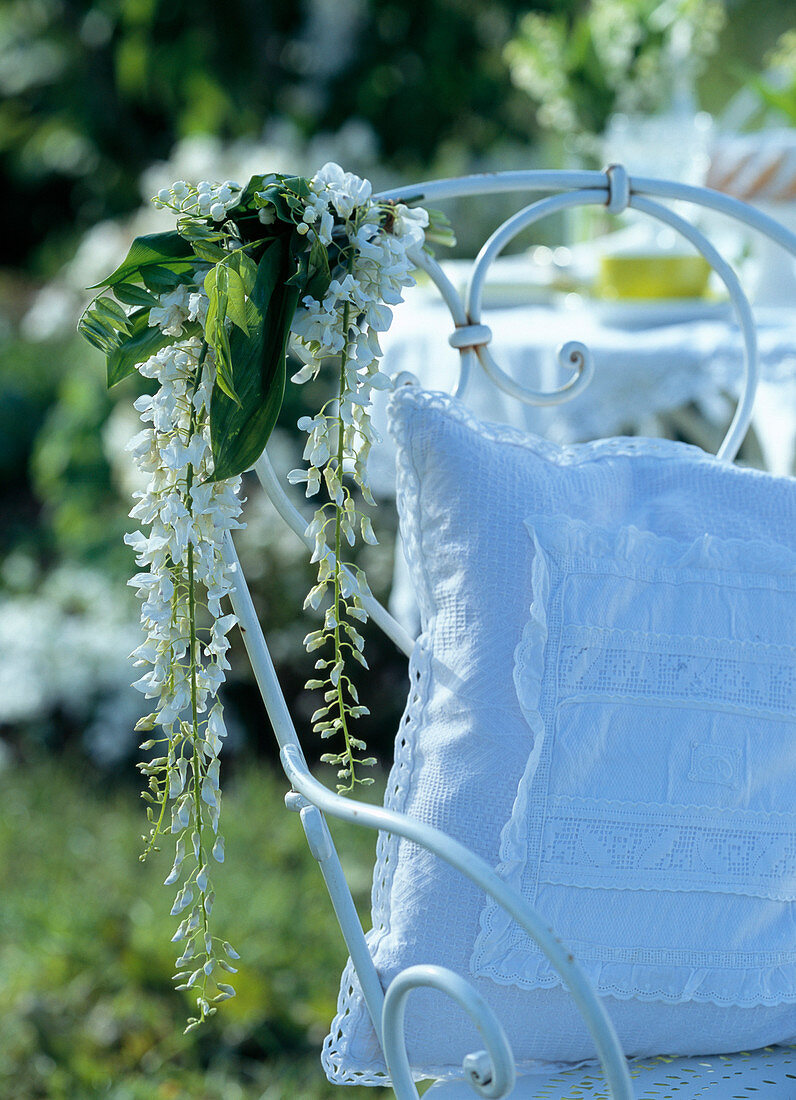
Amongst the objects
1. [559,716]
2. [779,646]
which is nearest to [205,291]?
[559,716]

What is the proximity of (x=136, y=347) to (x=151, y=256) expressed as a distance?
0.19 ft

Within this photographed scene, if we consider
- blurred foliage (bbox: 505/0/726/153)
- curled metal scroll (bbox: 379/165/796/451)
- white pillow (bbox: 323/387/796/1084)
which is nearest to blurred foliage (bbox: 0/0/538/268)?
blurred foliage (bbox: 505/0/726/153)

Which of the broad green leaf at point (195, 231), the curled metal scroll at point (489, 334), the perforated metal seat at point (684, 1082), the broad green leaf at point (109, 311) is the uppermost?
the curled metal scroll at point (489, 334)

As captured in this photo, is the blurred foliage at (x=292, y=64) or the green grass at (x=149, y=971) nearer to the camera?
the green grass at (x=149, y=971)

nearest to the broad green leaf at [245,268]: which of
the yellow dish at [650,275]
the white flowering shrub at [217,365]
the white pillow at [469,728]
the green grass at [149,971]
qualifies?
the white flowering shrub at [217,365]

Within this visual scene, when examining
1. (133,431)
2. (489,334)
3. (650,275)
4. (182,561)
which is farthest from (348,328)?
(133,431)

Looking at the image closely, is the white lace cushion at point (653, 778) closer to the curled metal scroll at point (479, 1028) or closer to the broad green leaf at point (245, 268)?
the curled metal scroll at point (479, 1028)

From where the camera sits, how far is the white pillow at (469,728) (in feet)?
2.42

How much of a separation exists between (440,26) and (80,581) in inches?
103

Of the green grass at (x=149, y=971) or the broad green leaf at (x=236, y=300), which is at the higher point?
the broad green leaf at (x=236, y=300)

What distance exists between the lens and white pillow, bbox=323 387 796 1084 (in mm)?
739

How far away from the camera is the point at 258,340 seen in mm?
683

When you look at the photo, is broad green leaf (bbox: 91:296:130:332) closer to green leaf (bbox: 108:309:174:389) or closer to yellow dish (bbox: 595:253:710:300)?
green leaf (bbox: 108:309:174:389)

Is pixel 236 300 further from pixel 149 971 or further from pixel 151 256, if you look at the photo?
pixel 149 971
